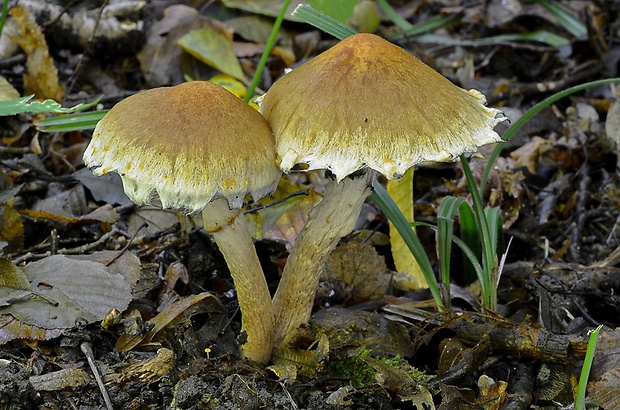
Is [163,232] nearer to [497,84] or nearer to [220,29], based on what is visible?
[220,29]

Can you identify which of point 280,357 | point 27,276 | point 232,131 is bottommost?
point 280,357

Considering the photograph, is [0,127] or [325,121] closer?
[325,121]

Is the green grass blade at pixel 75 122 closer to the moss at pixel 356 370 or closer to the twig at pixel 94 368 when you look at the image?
the twig at pixel 94 368

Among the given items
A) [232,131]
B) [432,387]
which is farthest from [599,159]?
[232,131]

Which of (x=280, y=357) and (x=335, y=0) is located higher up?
(x=335, y=0)

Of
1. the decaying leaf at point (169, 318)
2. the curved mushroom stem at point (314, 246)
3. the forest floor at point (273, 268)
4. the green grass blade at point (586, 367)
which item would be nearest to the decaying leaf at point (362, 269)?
the forest floor at point (273, 268)

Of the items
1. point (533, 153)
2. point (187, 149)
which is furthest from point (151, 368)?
point (533, 153)
